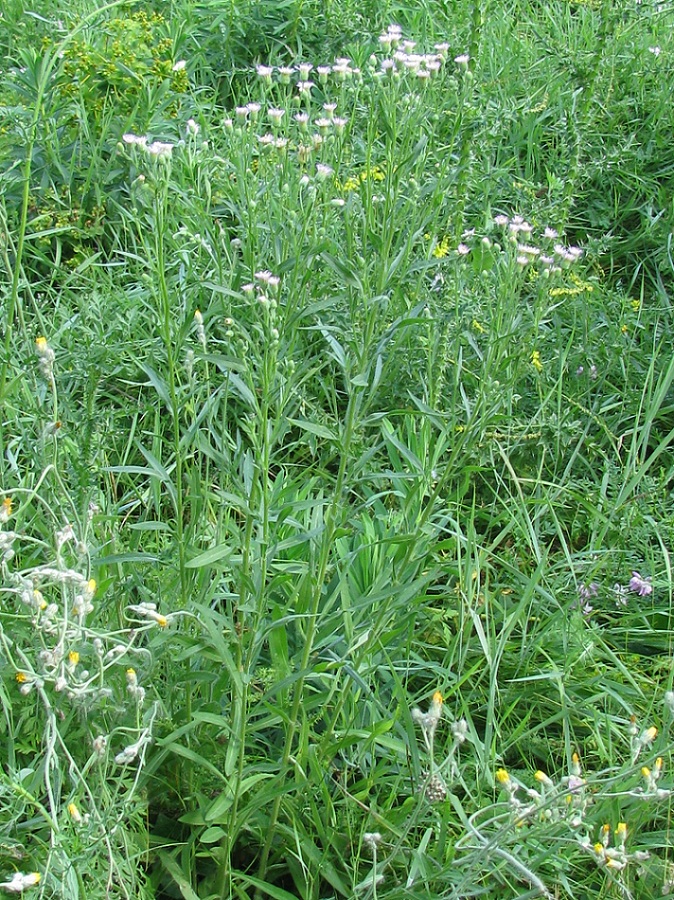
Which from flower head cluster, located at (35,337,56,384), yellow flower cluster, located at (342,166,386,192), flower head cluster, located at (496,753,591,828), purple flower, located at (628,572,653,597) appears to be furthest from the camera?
purple flower, located at (628,572,653,597)

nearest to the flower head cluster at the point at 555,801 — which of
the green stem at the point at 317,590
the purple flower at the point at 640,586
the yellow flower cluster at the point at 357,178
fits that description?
the green stem at the point at 317,590

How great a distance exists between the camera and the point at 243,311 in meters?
2.98

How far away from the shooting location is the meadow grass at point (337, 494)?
1.77m

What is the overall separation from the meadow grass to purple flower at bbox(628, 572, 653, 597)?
0.04 ft

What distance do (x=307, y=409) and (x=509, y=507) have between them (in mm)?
670

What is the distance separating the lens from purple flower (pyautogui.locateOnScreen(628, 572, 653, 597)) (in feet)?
8.66

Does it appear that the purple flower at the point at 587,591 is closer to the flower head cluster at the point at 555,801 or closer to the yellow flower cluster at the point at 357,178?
the flower head cluster at the point at 555,801

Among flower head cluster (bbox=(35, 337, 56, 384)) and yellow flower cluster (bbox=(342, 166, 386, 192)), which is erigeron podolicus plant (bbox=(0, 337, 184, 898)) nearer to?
flower head cluster (bbox=(35, 337, 56, 384))

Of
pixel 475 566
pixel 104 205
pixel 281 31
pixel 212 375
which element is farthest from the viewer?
pixel 281 31

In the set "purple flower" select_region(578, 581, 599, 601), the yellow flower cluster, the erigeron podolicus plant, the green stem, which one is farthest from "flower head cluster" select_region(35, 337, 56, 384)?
"purple flower" select_region(578, 581, 599, 601)

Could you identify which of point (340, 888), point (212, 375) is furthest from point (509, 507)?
point (340, 888)

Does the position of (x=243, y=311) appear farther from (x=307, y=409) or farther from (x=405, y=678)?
(x=405, y=678)

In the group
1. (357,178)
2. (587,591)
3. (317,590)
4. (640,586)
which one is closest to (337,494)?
(317,590)

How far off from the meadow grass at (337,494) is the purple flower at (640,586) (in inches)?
0.5
